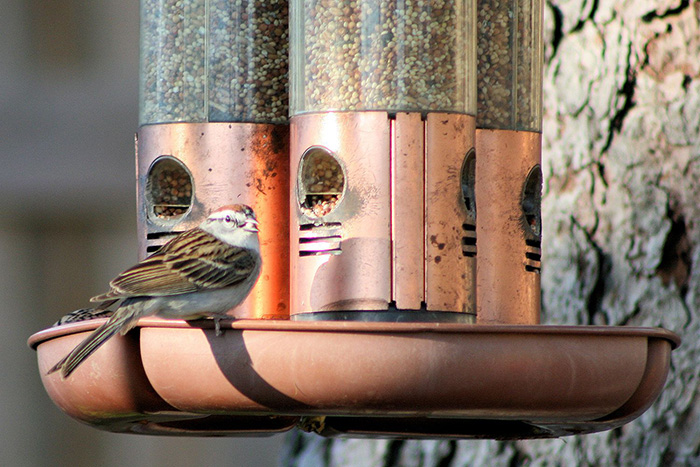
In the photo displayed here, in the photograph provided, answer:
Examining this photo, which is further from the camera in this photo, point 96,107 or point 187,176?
point 96,107

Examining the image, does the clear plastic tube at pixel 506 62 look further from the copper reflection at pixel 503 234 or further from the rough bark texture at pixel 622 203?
the rough bark texture at pixel 622 203

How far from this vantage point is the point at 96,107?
806 cm

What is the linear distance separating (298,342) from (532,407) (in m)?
0.68

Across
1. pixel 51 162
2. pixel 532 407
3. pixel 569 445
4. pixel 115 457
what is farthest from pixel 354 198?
pixel 115 457

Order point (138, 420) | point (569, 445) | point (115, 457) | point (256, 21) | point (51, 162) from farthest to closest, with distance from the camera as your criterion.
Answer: point (115, 457), point (51, 162), point (569, 445), point (256, 21), point (138, 420)

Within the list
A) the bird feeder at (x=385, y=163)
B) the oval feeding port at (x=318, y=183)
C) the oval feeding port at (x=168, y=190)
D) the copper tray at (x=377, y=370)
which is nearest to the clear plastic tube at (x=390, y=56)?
the bird feeder at (x=385, y=163)

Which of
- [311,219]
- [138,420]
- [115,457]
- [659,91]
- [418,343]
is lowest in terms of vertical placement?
[115,457]

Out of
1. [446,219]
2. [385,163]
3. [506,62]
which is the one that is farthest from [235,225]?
[506,62]

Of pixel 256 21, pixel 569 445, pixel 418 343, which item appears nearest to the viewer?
pixel 418 343

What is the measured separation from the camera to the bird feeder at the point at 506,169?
18.0 ft

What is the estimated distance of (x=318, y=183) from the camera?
5.22 metres

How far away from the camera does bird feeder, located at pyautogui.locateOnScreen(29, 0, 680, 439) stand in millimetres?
4234

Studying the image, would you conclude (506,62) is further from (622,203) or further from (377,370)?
(377,370)

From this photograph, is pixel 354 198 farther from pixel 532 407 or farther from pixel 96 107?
pixel 96 107
